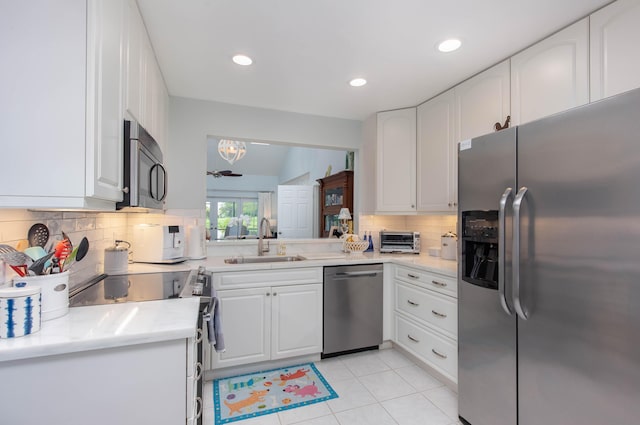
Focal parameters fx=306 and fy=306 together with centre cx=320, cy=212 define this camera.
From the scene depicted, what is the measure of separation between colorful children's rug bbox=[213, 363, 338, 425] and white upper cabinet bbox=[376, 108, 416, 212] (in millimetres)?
1691

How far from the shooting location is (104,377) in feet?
3.26

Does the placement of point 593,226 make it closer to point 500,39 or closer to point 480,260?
point 480,260

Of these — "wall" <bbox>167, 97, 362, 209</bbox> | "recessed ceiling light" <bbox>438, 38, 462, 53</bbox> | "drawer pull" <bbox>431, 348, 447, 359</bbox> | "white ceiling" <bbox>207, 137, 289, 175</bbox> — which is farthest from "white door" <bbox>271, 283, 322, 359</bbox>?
"white ceiling" <bbox>207, 137, 289, 175</bbox>

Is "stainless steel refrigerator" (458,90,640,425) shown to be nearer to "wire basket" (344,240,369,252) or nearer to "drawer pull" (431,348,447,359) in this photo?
"drawer pull" (431,348,447,359)

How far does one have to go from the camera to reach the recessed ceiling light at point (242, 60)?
2078 millimetres

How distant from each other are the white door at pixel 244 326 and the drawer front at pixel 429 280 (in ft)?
3.83

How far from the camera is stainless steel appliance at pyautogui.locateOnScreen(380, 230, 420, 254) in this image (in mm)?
3137

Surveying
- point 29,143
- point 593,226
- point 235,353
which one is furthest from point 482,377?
point 29,143

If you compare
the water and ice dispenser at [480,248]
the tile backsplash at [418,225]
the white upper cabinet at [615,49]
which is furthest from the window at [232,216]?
the white upper cabinet at [615,49]

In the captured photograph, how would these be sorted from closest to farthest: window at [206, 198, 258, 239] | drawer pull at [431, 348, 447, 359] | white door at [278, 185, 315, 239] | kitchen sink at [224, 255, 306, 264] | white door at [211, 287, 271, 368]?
drawer pull at [431, 348, 447, 359], white door at [211, 287, 271, 368], kitchen sink at [224, 255, 306, 264], white door at [278, 185, 315, 239], window at [206, 198, 258, 239]

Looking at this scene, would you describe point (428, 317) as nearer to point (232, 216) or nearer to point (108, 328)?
point (108, 328)

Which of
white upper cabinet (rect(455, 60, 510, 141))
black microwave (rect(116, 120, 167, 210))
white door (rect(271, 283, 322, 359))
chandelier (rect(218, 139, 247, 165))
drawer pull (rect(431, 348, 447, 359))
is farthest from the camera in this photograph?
chandelier (rect(218, 139, 247, 165))

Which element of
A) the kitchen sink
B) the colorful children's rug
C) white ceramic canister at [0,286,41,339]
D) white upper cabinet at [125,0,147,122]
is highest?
white upper cabinet at [125,0,147,122]

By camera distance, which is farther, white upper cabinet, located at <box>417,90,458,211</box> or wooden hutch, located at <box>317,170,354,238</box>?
wooden hutch, located at <box>317,170,354,238</box>
